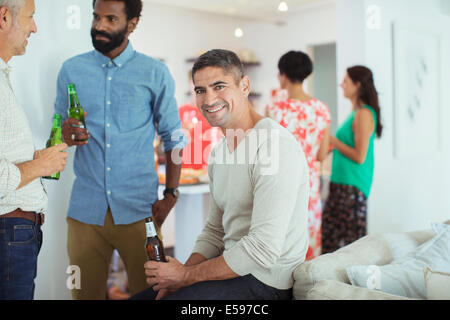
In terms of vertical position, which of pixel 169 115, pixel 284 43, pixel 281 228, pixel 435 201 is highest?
pixel 284 43

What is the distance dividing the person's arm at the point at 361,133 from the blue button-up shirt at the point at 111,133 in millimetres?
1301

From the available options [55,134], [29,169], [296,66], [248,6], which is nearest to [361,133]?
[296,66]

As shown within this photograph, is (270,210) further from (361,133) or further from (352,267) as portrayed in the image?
(361,133)

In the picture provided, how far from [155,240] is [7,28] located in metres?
0.67

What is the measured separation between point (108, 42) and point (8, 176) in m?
0.64

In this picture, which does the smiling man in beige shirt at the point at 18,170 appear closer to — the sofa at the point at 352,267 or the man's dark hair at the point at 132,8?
the man's dark hair at the point at 132,8

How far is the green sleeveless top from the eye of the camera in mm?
2508

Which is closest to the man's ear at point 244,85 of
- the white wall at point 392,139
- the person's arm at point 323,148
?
the person's arm at point 323,148

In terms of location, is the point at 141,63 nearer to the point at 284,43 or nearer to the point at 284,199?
the point at 284,199

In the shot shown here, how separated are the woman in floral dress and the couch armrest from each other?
1.22 m

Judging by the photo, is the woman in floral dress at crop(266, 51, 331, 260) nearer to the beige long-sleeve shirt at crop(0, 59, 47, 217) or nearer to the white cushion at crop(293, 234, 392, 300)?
the white cushion at crop(293, 234, 392, 300)

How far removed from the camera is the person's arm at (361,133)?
8.07 ft
